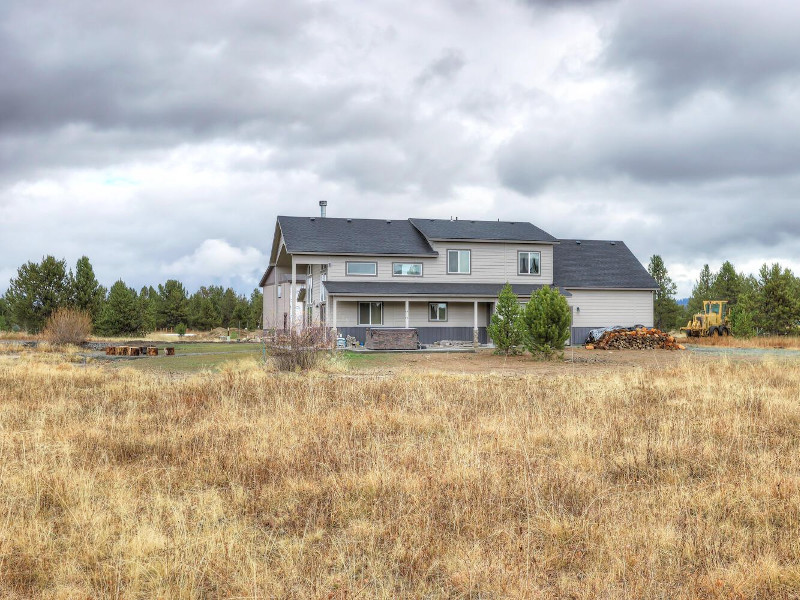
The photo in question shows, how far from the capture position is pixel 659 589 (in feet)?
13.6

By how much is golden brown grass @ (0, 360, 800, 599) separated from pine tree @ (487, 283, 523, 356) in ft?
50.0

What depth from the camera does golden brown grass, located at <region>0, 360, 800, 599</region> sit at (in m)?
4.36

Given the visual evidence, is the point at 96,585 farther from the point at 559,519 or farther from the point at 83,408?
the point at 83,408

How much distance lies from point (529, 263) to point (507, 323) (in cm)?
1112

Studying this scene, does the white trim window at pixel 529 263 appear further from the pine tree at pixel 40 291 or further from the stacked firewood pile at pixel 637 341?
the pine tree at pixel 40 291

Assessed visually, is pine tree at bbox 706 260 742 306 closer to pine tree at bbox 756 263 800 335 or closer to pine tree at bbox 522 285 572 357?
pine tree at bbox 756 263 800 335

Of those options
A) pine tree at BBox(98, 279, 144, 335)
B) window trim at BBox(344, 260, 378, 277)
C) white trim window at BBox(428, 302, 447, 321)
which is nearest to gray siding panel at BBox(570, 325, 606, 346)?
white trim window at BBox(428, 302, 447, 321)

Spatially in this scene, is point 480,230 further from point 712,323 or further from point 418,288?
point 712,323

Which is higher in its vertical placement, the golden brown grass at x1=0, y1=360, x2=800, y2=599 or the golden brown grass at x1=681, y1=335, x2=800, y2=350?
the golden brown grass at x1=681, y1=335, x2=800, y2=350

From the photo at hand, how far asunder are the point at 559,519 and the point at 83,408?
9019 millimetres

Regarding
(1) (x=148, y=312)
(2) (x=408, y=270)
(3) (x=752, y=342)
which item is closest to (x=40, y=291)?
(1) (x=148, y=312)

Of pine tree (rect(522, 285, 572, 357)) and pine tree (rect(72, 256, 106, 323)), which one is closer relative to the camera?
pine tree (rect(522, 285, 572, 357))

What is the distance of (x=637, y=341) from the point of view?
31797 mm

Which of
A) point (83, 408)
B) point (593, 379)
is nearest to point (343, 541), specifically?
point (83, 408)
